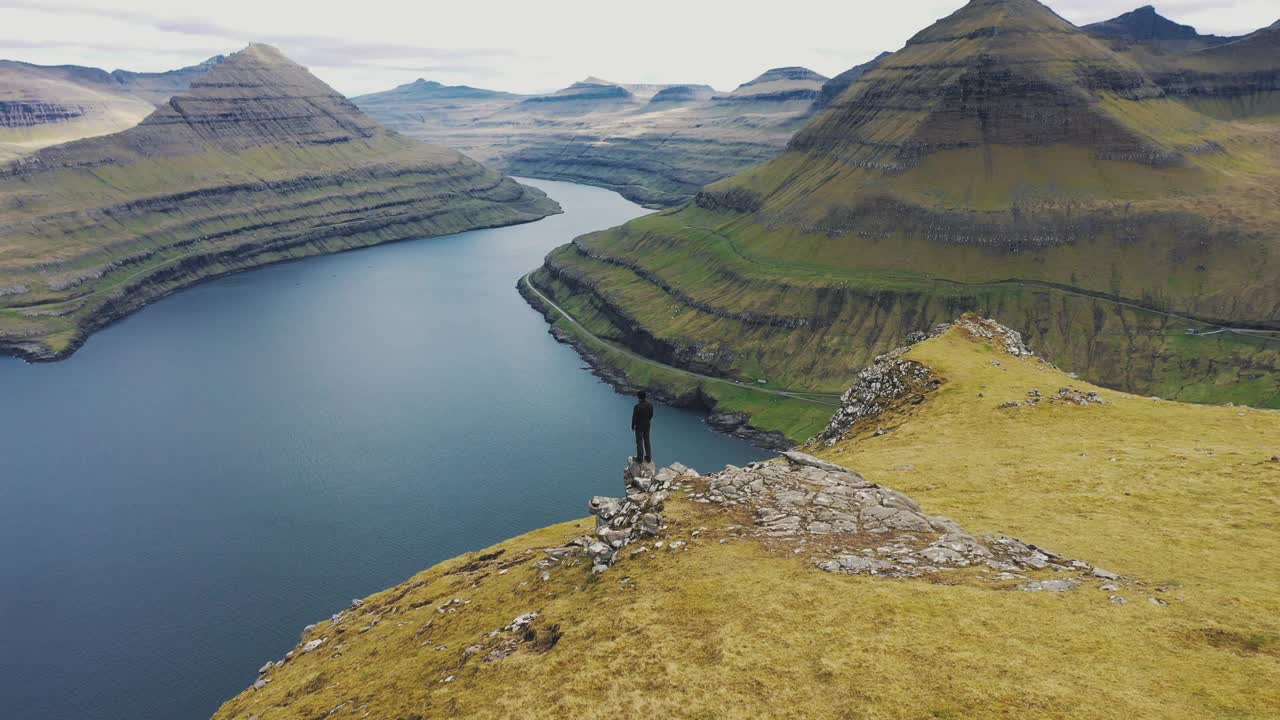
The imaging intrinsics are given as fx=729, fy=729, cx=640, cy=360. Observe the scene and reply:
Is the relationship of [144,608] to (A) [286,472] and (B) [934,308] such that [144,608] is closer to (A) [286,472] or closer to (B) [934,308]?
(A) [286,472]

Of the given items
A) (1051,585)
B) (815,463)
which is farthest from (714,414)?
(1051,585)

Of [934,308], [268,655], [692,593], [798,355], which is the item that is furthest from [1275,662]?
[934,308]

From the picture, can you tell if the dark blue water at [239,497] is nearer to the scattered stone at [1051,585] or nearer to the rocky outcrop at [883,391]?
the rocky outcrop at [883,391]

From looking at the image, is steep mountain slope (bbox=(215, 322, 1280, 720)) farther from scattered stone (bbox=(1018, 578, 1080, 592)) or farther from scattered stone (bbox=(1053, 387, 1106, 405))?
scattered stone (bbox=(1053, 387, 1106, 405))

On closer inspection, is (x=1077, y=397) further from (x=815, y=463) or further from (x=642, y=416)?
(x=642, y=416)

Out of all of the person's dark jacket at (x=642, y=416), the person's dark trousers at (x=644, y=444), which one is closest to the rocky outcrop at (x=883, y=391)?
the person's dark trousers at (x=644, y=444)

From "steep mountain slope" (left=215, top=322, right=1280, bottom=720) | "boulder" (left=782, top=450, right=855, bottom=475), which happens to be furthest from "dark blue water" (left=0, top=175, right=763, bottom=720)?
"boulder" (left=782, top=450, right=855, bottom=475)
